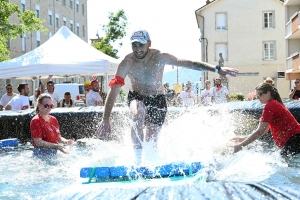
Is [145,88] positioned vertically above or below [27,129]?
above

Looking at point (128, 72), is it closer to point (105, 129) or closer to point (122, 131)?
point (105, 129)

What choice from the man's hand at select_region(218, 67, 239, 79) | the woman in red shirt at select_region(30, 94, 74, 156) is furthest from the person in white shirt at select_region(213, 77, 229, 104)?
the man's hand at select_region(218, 67, 239, 79)

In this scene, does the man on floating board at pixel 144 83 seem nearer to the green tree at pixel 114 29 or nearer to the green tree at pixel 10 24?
the green tree at pixel 10 24

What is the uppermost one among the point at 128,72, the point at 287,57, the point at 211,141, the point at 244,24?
the point at 244,24

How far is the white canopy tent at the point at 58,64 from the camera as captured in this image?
12.1 m

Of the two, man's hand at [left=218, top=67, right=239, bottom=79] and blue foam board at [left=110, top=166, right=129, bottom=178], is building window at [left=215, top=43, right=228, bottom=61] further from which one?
blue foam board at [left=110, top=166, right=129, bottom=178]

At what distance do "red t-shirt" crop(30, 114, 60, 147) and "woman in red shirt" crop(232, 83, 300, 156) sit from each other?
2389 mm

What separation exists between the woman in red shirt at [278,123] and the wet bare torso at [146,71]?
1.23m

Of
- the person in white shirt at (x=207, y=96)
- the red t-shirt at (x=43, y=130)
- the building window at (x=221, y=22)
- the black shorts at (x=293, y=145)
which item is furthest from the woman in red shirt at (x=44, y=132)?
the building window at (x=221, y=22)

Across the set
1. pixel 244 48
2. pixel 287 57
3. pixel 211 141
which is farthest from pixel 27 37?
pixel 211 141

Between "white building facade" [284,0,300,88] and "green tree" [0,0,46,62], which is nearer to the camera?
"green tree" [0,0,46,62]

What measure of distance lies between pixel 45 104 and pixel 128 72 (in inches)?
53.9

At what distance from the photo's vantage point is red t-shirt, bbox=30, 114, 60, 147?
20.1 feet

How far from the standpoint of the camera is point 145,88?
568 centimetres
